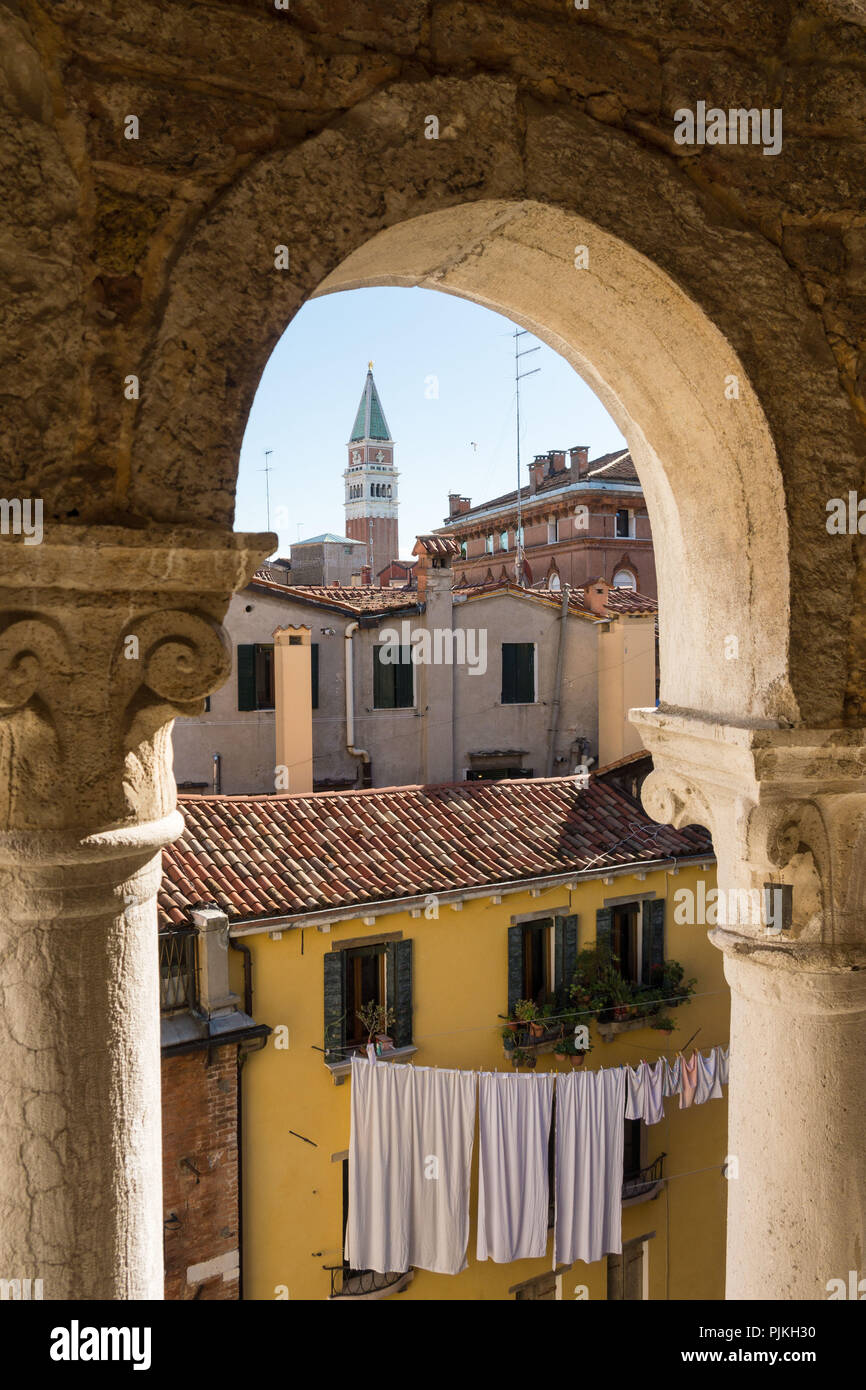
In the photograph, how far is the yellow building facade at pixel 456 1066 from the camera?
10883 mm

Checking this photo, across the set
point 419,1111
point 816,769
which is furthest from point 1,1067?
point 419,1111

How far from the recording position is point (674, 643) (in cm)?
296

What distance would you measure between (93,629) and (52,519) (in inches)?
8.1

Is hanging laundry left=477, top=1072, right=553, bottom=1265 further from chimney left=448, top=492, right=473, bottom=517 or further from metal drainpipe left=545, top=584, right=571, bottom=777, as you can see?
chimney left=448, top=492, right=473, bottom=517

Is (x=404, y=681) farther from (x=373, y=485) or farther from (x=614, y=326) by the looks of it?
(x=373, y=485)

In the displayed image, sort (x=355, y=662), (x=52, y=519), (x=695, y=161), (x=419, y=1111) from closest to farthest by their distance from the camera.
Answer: (x=52, y=519), (x=695, y=161), (x=419, y=1111), (x=355, y=662)

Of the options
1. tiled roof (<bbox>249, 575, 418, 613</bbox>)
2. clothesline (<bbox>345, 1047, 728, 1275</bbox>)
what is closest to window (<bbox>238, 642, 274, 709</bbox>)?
tiled roof (<bbox>249, 575, 418, 613</bbox>)

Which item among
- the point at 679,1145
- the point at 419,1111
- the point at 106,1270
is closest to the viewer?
the point at 106,1270

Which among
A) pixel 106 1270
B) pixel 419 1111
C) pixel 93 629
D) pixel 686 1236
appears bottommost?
pixel 686 1236

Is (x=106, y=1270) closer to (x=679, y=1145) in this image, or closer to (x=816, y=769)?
(x=816, y=769)

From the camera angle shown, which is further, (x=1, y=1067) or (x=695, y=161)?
(x=695, y=161)

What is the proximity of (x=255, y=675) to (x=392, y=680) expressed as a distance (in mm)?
2498

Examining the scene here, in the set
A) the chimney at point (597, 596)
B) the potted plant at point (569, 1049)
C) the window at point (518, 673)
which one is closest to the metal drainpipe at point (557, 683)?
the window at point (518, 673)

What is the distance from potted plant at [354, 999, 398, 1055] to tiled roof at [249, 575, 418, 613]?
22.4ft
